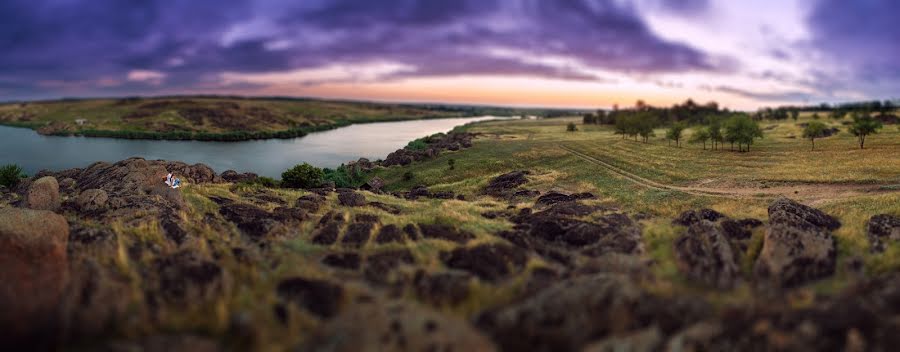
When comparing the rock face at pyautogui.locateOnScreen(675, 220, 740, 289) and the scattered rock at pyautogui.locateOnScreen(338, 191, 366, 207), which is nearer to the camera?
the rock face at pyautogui.locateOnScreen(675, 220, 740, 289)

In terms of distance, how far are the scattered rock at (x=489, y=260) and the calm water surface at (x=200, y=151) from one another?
258ft

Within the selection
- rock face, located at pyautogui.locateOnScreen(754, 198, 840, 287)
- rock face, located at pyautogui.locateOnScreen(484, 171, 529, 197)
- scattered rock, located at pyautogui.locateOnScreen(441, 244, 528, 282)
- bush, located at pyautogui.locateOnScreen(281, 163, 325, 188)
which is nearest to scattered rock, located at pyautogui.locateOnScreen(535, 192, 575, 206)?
rock face, located at pyautogui.locateOnScreen(484, 171, 529, 197)

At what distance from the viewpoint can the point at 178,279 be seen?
17.2 m

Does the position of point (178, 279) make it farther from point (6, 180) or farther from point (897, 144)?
point (897, 144)

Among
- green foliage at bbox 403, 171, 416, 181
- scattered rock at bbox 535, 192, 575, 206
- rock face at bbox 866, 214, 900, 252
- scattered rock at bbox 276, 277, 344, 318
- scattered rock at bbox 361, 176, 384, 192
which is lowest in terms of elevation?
scattered rock at bbox 361, 176, 384, 192

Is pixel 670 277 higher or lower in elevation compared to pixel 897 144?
lower

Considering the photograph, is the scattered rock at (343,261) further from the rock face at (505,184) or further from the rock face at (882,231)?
the rock face at (505,184)

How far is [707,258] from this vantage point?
1961 cm

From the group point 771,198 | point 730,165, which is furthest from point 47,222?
point 730,165

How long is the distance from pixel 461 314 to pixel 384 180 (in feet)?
193

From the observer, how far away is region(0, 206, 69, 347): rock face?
46.5 feet

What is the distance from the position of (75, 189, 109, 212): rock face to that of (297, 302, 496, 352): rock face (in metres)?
23.7

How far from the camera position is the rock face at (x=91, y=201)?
2802cm

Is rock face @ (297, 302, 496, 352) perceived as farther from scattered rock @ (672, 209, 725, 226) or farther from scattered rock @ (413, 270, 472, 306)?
scattered rock @ (672, 209, 725, 226)
